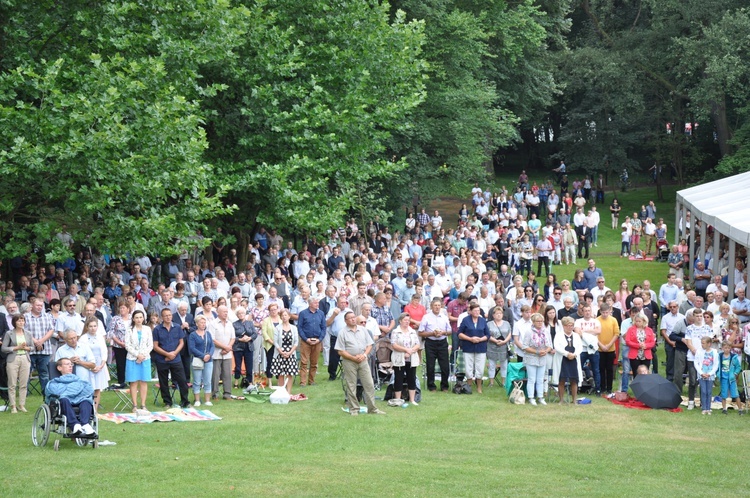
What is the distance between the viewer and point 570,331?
54.1 feet

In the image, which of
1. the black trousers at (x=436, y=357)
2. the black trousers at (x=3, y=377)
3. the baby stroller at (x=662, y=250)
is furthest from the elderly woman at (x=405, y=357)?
the baby stroller at (x=662, y=250)

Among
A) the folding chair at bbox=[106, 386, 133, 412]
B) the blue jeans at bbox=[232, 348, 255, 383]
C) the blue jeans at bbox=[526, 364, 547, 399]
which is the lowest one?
the folding chair at bbox=[106, 386, 133, 412]

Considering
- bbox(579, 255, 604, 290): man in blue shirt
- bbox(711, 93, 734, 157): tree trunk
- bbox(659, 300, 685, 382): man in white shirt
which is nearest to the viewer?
bbox(659, 300, 685, 382): man in white shirt

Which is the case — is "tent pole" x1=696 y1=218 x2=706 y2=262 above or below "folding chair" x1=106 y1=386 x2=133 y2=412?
above

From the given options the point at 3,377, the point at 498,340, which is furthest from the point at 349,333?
the point at 3,377

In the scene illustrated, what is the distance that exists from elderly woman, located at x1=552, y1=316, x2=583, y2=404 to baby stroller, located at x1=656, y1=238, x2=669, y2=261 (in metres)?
17.6

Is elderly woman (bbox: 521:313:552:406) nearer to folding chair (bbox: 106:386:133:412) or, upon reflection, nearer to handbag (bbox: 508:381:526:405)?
handbag (bbox: 508:381:526:405)

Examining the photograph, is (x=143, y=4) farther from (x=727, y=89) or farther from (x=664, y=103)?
(x=664, y=103)

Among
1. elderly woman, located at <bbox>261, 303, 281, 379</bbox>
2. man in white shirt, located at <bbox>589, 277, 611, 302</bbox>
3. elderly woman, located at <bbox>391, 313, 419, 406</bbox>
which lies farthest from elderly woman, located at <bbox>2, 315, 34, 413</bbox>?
man in white shirt, located at <bbox>589, 277, 611, 302</bbox>

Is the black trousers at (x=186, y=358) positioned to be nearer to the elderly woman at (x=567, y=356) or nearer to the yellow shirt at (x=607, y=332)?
the elderly woman at (x=567, y=356)

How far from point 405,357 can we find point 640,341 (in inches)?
157

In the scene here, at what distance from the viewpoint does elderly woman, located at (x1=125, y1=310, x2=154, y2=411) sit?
49.2 ft

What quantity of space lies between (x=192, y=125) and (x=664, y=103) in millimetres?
31007

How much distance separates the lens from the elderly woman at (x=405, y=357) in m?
16.0
